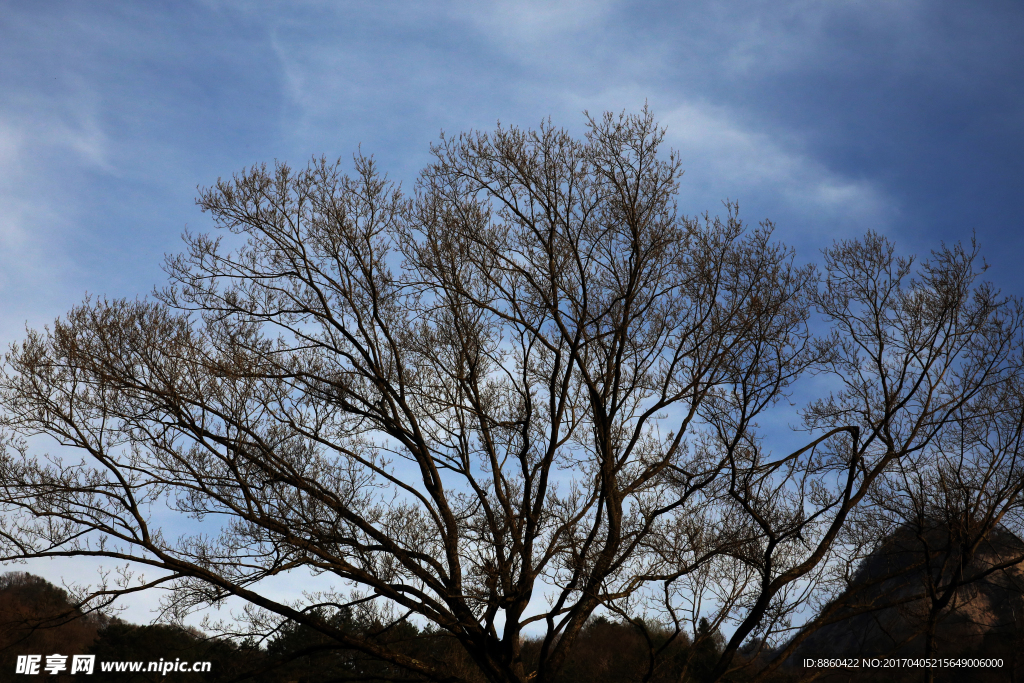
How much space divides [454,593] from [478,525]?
129cm

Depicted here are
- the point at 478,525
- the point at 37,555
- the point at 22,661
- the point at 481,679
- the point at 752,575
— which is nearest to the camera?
the point at 37,555

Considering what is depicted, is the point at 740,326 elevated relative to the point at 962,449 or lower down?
elevated

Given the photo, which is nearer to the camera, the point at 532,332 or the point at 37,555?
the point at 37,555

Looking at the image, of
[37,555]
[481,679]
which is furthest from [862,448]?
[37,555]

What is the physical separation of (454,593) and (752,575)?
4689 mm

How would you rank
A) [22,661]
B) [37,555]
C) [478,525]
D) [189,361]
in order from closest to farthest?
[37,555] < [189,361] < [478,525] < [22,661]

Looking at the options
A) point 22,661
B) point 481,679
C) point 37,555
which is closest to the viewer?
point 37,555

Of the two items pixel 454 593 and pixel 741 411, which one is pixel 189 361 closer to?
pixel 454 593

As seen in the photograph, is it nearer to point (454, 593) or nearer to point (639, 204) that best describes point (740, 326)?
point (639, 204)

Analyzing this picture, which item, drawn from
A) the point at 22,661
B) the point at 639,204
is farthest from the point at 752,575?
the point at 22,661

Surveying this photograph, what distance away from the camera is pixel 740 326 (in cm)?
1117

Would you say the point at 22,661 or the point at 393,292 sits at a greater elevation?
the point at 393,292

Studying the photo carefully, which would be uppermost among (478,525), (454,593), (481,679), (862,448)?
(862,448)

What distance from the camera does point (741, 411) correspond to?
1082 cm
